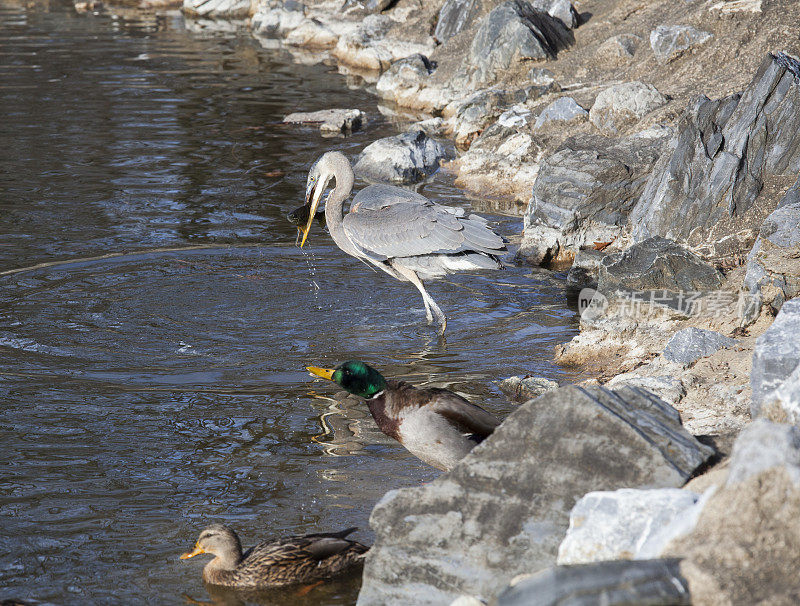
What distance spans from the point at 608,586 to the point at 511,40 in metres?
14.8

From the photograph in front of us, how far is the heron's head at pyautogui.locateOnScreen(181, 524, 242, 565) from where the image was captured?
4.49 meters

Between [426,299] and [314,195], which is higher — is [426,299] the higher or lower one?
the lower one

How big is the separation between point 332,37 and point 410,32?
3.37 meters

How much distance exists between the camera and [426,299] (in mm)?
8281

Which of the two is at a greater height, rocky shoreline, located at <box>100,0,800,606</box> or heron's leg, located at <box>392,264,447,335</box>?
rocky shoreline, located at <box>100,0,800,606</box>

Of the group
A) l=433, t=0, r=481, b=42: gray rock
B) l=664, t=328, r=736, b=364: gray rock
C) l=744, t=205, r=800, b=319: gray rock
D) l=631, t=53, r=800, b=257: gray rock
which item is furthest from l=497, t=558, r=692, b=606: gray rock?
l=433, t=0, r=481, b=42: gray rock

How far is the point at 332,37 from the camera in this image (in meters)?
24.7

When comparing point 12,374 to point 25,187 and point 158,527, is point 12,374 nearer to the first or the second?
point 158,527

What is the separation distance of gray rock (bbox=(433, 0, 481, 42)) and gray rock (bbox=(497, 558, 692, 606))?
60.8 ft

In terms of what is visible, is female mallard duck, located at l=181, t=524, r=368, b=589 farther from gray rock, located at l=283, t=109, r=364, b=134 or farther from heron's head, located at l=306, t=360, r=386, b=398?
gray rock, located at l=283, t=109, r=364, b=134

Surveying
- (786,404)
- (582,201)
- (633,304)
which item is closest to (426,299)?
(633,304)

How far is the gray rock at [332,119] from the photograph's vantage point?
1577cm

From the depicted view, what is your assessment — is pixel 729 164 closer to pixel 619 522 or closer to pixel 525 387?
pixel 525 387

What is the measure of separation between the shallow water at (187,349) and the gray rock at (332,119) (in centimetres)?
62
